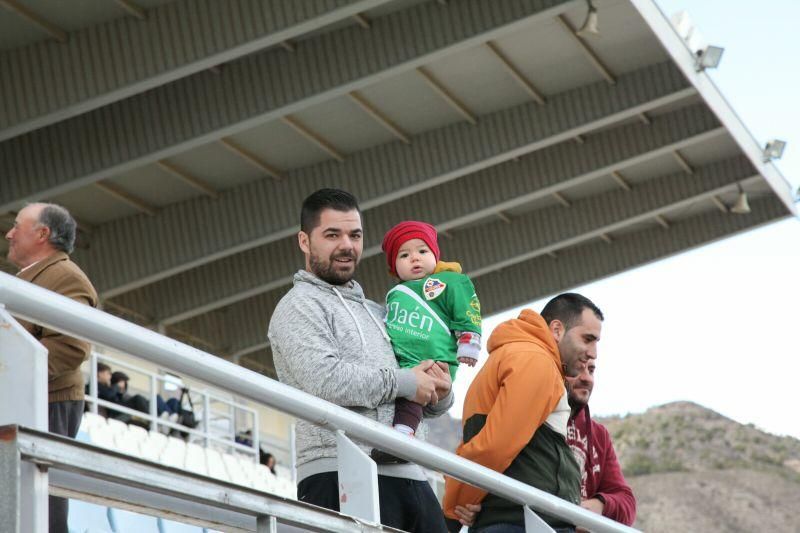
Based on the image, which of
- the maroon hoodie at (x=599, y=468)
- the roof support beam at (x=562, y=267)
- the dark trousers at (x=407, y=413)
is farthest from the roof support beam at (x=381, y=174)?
the dark trousers at (x=407, y=413)

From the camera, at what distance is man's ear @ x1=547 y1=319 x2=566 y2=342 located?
5449 millimetres

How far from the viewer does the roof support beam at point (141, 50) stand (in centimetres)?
1650

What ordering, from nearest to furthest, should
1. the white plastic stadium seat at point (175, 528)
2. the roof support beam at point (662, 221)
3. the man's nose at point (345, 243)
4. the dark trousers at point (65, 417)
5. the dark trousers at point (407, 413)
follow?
the dark trousers at point (407, 413), the man's nose at point (345, 243), the dark trousers at point (65, 417), the white plastic stadium seat at point (175, 528), the roof support beam at point (662, 221)

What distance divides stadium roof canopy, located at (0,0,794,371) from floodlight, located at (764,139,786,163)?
195 mm


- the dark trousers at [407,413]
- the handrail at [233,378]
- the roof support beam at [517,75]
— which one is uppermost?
the roof support beam at [517,75]

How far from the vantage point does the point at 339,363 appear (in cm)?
432

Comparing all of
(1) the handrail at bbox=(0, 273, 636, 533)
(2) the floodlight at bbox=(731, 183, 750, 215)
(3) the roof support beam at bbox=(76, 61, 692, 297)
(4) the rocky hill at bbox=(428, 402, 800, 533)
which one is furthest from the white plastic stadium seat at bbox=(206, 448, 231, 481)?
(4) the rocky hill at bbox=(428, 402, 800, 533)

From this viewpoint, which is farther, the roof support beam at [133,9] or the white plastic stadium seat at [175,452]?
the roof support beam at [133,9]

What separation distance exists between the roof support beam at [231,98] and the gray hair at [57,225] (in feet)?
42.4

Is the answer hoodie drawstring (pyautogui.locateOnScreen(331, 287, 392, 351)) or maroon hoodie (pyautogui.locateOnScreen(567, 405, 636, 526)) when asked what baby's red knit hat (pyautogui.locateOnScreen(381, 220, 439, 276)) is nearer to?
hoodie drawstring (pyautogui.locateOnScreen(331, 287, 392, 351))

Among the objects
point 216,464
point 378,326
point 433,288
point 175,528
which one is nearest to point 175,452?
point 216,464

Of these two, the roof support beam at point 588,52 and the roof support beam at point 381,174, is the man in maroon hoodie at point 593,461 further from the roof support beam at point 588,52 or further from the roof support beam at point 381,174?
the roof support beam at point 381,174

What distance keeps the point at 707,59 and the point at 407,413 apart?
18.3m

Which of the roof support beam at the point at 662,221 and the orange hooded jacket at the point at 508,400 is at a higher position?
the roof support beam at the point at 662,221
